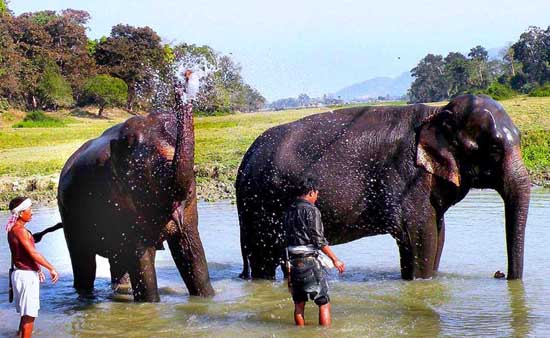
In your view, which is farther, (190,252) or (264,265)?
(264,265)

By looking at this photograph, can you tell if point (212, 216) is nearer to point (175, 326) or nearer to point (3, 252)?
point (3, 252)

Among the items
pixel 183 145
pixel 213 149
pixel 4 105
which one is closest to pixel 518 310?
pixel 183 145

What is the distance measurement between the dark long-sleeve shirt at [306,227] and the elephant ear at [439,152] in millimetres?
2527

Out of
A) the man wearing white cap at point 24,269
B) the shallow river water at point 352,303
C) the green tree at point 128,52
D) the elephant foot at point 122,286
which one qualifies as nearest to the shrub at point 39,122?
the green tree at point 128,52

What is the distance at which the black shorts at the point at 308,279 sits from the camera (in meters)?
7.91

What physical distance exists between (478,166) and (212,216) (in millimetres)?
7151

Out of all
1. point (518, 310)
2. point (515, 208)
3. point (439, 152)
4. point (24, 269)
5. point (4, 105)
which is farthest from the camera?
point (4, 105)

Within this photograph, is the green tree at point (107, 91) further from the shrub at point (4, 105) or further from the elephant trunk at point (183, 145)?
the elephant trunk at point (183, 145)

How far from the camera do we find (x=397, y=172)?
10211 millimetres

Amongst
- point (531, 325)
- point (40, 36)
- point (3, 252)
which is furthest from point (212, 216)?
point (40, 36)

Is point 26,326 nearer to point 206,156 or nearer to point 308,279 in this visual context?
point 308,279

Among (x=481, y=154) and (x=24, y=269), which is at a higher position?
(x=481, y=154)

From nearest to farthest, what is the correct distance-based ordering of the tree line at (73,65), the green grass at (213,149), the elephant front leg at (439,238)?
the elephant front leg at (439,238), the green grass at (213,149), the tree line at (73,65)

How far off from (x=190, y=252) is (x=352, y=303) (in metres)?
1.77
